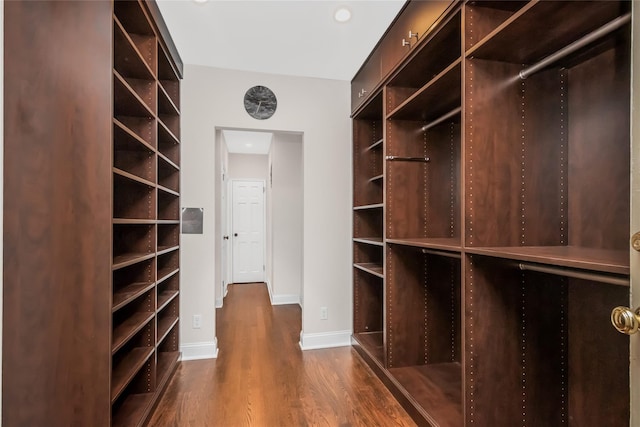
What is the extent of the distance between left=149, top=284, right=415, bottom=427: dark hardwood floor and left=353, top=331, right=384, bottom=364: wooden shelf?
134mm

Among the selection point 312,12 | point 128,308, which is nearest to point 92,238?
point 128,308

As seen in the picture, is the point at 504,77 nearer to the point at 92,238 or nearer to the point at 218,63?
the point at 92,238

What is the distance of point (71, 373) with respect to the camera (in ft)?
4.10

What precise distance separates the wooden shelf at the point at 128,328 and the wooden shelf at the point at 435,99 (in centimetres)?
205

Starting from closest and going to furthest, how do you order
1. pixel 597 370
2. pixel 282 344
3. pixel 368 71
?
pixel 597 370
pixel 368 71
pixel 282 344

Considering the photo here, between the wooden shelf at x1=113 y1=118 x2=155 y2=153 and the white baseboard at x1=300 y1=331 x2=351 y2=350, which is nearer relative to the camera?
the wooden shelf at x1=113 y1=118 x2=155 y2=153

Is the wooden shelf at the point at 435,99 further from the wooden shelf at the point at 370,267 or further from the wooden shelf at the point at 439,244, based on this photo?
the wooden shelf at the point at 370,267

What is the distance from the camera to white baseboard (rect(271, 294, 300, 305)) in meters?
4.48

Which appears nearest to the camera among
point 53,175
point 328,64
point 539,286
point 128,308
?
point 53,175

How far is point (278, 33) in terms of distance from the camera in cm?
233

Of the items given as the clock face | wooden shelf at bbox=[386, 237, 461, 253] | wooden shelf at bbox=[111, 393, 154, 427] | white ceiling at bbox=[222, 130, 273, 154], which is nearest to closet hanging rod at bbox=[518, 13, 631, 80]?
wooden shelf at bbox=[386, 237, 461, 253]

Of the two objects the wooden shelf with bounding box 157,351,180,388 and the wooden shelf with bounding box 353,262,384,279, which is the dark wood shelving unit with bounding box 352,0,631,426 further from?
the wooden shelf with bounding box 157,351,180,388

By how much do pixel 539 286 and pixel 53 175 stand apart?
217 cm

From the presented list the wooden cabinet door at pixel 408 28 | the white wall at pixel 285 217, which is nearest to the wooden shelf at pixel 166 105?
the wooden cabinet door at pixel 408 28
